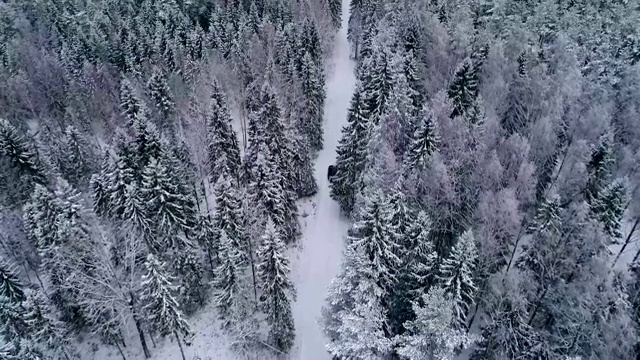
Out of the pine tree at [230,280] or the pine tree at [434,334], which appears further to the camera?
the pine tree at [230,280]

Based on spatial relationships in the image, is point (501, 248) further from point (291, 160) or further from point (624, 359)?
point (291, 160)

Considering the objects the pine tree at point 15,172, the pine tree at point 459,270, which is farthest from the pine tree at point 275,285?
the pine tree at point 15,172

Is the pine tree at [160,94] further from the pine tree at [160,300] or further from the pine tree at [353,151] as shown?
the pine tree at [160,300]

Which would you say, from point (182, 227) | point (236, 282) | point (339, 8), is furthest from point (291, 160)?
point (339, 8)

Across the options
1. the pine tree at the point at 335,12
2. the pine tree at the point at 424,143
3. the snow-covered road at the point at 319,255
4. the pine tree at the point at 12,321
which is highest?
the pine tree at the point at 424,143

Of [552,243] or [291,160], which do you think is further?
[291,160]

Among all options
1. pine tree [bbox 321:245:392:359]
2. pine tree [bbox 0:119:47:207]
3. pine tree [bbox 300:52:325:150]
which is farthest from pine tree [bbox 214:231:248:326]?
pine tree [bbox 300:52:325:150]
